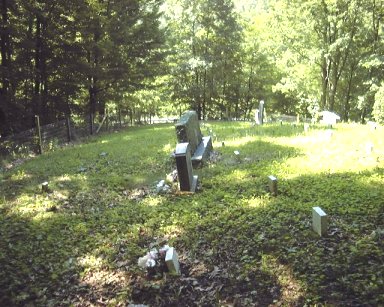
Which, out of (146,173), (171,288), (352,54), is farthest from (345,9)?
(171,288)

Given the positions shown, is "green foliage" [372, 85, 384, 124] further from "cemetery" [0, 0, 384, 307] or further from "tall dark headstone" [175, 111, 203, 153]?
"tall dark headstone" [175, 111, 203, 153]

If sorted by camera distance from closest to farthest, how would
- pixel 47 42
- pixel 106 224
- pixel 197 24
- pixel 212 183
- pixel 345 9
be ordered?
pixel 106 224
pixel 212 183
pixel 47 42
pixel 345 9
pixel 197 24

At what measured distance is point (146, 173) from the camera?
35.3ft

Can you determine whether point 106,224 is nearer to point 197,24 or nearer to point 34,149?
point 34,149

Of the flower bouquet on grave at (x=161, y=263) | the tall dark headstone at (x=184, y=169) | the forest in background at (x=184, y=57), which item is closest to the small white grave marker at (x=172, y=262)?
the flower bouquet on grave at (x=161, y=263)

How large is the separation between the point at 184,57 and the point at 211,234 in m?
30.2

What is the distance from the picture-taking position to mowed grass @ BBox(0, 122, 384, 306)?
15.3ft

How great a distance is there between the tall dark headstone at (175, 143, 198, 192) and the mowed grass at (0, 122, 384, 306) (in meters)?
0.30

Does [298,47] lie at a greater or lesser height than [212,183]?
greater

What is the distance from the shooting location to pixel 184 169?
8.20 m

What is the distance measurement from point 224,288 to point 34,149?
1403cm

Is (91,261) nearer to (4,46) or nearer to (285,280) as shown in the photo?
(285,280)

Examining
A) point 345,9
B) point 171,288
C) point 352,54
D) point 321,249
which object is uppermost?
point 345,9

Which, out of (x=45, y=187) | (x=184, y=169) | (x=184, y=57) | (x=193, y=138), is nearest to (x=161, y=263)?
(x=184, y=169)
